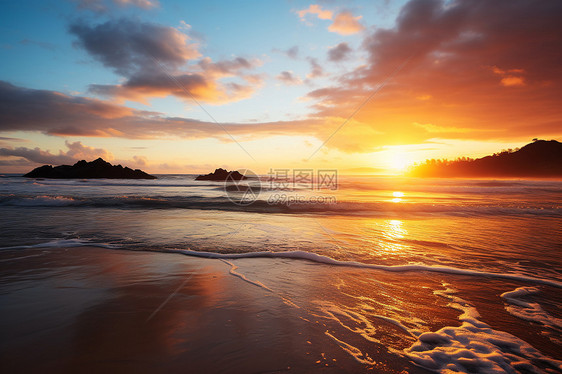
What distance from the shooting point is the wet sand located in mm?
2051

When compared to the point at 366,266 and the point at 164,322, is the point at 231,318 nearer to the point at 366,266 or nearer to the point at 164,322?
the point at 164,322

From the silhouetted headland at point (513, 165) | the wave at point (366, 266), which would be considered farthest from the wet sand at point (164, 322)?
the silhouetted headland at point (513, 165)

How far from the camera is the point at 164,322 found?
2.67m

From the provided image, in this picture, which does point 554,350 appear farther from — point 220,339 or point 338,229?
point 338,229

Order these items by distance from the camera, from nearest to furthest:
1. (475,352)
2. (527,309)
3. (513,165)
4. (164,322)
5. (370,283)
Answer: (475,352), (164,322), (527,309), (370,283), (513,165)

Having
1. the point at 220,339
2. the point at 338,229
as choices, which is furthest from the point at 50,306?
the point at 338,229

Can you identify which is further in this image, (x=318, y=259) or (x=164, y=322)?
(x=318, y=259)

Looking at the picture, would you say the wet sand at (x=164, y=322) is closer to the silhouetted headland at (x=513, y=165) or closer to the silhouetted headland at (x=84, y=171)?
the silhouetted headland at (x=84, y=171)

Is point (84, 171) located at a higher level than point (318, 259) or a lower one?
higher

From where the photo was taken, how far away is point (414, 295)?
11.2ft

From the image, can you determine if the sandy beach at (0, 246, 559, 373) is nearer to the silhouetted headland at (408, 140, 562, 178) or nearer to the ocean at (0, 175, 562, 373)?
the ocean at (0, 175, 562, 373)

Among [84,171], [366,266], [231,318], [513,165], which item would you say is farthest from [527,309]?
[513,165]

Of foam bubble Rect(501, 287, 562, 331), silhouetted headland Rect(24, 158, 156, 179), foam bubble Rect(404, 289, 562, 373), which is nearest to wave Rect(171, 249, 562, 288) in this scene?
foam bubble Rect(501, 287, 562, 331)

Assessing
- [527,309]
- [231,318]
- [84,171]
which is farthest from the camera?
[84,171]
